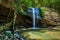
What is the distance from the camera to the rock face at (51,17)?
7.72m

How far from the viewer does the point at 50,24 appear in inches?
302

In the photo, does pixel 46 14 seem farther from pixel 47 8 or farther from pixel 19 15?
pixel 19 15

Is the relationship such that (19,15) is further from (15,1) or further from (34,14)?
(15,1)

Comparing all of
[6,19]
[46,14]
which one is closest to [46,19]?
[46,14]

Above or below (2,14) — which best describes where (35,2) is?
above

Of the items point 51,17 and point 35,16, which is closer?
point 51,17

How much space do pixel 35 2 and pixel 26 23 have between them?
209 cm

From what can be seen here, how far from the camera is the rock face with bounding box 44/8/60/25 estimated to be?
772 centimetres

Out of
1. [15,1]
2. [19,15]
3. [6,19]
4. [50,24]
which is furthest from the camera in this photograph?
[50,24]

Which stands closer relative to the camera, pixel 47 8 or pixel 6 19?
pixel 6 19

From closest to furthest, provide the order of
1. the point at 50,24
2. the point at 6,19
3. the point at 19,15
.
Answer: the point at 6,19
the point at 19,15
the point at 50,24

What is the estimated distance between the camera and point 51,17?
777 cm

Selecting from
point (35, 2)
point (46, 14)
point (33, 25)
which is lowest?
point (33, 25)

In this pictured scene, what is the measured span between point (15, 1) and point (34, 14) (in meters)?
2.78
